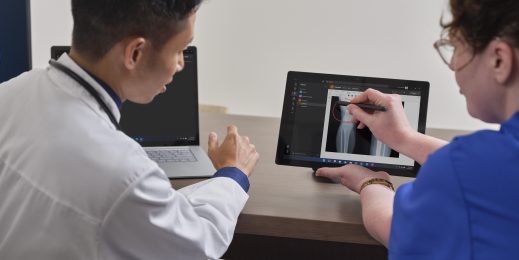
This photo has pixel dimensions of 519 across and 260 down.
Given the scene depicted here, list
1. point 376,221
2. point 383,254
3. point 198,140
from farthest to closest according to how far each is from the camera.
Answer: point 383,254
point 198,140
point 376,221

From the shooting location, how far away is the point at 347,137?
1450 mm

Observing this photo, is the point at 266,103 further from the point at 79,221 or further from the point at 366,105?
the point at 79,221

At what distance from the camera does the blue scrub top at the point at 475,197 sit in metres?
0.84

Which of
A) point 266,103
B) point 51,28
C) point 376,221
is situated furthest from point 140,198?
point 51,28

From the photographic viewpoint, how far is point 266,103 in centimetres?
334

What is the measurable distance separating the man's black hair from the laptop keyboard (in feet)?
1.69

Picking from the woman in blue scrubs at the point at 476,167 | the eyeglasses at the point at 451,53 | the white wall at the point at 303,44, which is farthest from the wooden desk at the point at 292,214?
the white wall at the point at 303,44

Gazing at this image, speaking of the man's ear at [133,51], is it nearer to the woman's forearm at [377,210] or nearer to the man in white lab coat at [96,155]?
the man in white lab coat at [96,155]

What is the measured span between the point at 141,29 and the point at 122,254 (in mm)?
373

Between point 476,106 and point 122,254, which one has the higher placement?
point 476,106

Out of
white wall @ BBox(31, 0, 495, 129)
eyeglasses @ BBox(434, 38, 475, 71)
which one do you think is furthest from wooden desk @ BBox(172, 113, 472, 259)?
white wall @ BBox(31, 0, 495, 129)

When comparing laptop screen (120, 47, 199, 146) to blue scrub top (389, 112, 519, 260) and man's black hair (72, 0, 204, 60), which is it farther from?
blue scrub top (389, 112, 519, 260)

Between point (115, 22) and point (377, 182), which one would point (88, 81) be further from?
point (377, 182)

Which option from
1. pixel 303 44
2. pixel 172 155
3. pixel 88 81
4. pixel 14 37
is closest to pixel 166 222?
pixel 88 81
